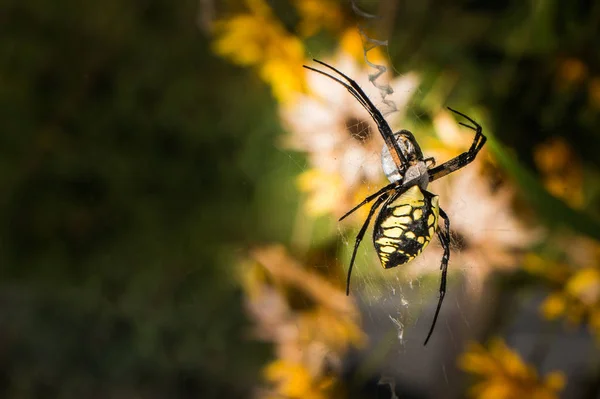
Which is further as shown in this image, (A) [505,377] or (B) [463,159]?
(A) [505,377]

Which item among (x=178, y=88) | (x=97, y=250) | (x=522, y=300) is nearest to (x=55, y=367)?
(x=97, y=250)

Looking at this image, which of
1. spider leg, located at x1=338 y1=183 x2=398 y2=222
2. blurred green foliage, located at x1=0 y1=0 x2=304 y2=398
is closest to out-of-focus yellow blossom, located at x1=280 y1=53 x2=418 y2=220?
spider leg, located at x1=338 y1=183 x2=398 y2=222

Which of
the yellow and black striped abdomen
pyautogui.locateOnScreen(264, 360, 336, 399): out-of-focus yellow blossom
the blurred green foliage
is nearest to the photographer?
the yellow and black striped abdomen

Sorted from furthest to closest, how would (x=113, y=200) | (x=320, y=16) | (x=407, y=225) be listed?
(x=113, y=200)
(x=320, y=16)
(x=407, y=225)

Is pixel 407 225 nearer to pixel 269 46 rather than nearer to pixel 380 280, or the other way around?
pixel 380 280

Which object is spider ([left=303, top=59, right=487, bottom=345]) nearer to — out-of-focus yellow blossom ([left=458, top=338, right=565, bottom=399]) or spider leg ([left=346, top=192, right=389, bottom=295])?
spider leg ([left=346, top=192, right=389, bottom=295])

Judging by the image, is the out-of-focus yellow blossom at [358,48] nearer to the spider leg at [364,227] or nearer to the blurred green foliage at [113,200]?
the spider leg at [364,227]

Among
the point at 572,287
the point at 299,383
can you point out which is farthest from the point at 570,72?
the point at 299,383
